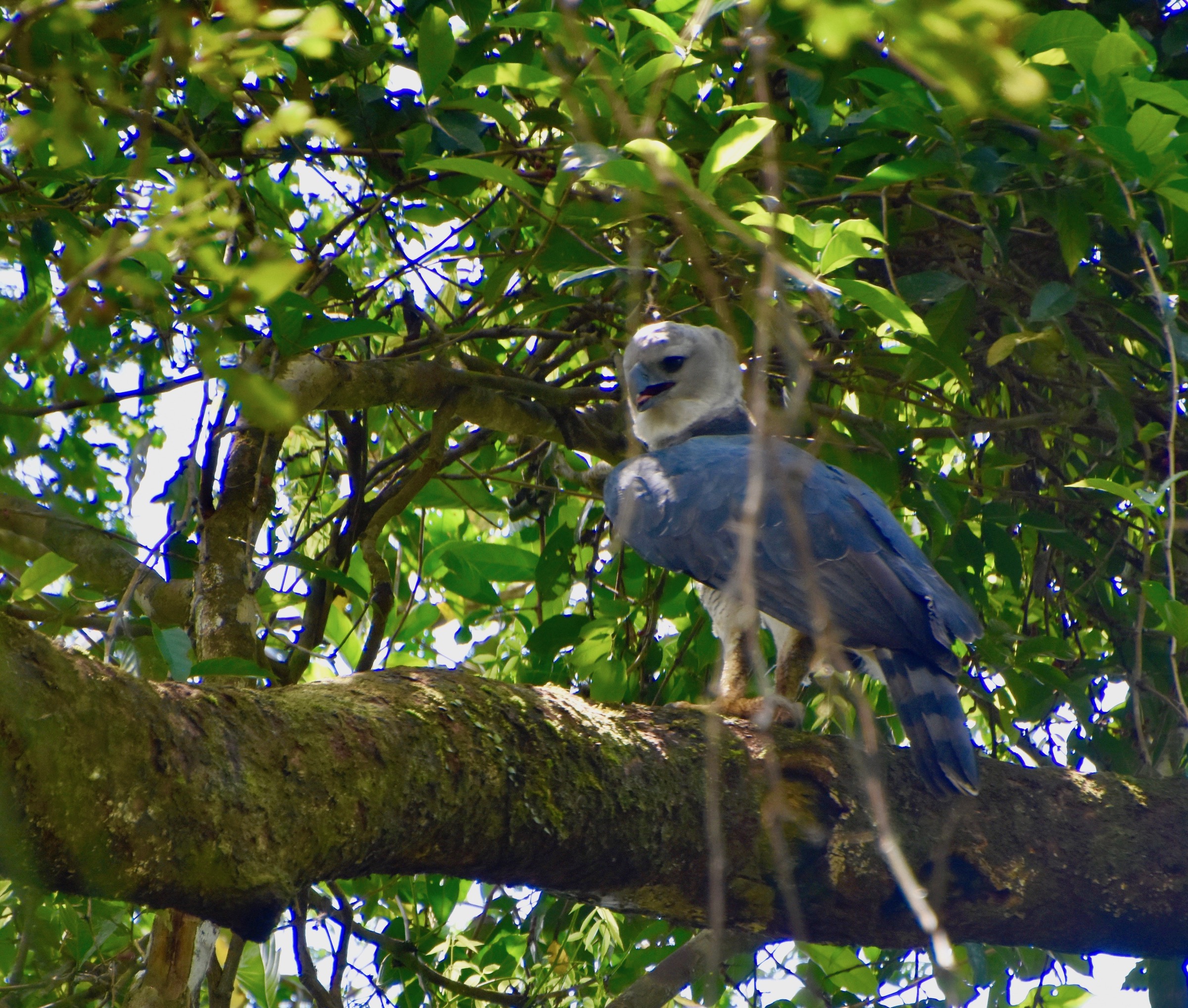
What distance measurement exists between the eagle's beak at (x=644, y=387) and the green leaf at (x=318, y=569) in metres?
0.82

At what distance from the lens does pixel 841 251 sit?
1.75 meters

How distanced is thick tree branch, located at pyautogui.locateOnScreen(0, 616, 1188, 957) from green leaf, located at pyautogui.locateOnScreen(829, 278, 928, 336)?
718mm

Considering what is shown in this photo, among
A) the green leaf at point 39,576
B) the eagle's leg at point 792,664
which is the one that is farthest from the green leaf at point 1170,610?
the green leaf at point 39,576

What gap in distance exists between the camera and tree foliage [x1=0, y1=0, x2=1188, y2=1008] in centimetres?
179

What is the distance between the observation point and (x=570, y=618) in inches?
101

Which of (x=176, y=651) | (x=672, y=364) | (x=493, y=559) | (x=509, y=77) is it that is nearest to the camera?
(x=176, y=651)

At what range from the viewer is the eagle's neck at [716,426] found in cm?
301

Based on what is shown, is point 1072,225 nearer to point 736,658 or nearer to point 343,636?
point 736,658

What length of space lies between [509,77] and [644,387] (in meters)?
0.98

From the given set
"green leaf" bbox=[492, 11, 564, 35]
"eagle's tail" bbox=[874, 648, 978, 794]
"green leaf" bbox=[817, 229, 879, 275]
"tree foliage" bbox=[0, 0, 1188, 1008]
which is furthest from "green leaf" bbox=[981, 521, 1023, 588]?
"green leaf" bbox=[492, 11, 564, 35]

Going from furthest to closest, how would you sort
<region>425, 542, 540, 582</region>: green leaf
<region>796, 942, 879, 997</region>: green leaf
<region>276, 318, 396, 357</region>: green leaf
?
<region>425, 542, 540, 582</region>: green leaf, <region>796, 942, 879, 997</region>: green leaf, <region>276, 318, 396, 357</region>: green leaf

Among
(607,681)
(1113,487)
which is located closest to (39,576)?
(607,681)

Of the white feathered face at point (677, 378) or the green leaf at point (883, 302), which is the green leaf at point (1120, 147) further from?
the white feathered face at point (677, 378)

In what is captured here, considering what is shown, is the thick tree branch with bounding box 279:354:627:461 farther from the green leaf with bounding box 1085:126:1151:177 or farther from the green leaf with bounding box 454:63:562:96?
the green leaf with bounding box 1085:126:1151:177
